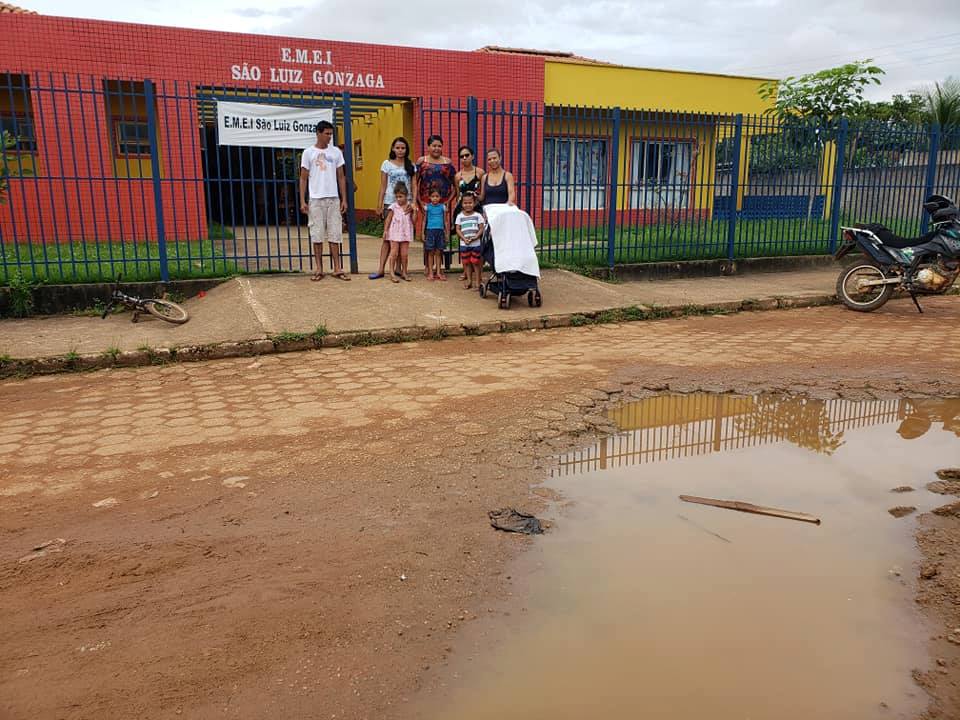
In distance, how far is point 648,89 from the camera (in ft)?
56.3

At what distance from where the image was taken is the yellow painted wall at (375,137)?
15.8 m

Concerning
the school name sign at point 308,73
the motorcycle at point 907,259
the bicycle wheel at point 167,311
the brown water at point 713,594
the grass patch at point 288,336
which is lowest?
the brown water at point 713,594

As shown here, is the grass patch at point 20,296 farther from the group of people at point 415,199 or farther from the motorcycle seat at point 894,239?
the motorcycle seat at point 894,239

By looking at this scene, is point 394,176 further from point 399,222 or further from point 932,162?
point 932,162

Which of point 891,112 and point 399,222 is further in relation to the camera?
point 891,112

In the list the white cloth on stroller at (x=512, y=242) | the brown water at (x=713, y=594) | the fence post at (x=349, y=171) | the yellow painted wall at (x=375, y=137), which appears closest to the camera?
the brown water at (x=713, y=594)

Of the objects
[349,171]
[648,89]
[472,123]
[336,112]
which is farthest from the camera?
[648,89]

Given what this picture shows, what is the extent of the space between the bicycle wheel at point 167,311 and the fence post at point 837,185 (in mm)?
9566

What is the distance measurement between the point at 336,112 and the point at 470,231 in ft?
14.7

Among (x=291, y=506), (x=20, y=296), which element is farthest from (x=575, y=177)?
(x=291, y=506)

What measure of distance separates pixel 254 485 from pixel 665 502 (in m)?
1.97

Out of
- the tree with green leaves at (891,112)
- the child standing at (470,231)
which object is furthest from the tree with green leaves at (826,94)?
the child standing at (470,231)

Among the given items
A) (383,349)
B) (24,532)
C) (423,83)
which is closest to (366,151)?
(423,83)

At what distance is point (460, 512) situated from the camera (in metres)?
3.26
